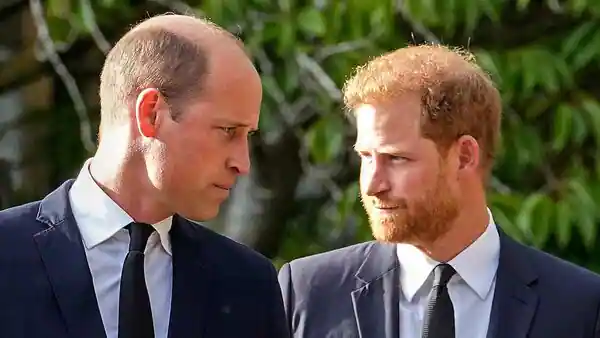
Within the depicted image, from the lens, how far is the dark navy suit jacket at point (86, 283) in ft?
6.46

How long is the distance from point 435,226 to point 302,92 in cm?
153

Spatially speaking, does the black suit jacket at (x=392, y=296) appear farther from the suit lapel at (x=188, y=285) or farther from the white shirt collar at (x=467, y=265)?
the suit lapel at (x=188, y=285)

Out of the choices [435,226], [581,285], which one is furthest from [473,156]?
[581,285]

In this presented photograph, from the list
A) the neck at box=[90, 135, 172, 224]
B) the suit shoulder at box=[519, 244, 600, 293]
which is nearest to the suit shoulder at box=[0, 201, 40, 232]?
the neck at box=[90, 135, 172, 224]

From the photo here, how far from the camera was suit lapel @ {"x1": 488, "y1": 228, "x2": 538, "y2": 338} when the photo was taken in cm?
243

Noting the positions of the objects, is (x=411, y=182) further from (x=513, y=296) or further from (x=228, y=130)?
(x=228, y=130)

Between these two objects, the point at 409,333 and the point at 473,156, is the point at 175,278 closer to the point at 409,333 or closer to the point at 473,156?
the point at 409,333

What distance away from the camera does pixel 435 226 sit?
244 centimetres

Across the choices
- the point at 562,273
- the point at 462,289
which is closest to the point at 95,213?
the point at 462,289

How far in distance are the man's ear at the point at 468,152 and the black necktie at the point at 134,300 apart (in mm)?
799

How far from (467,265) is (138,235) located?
781 mm

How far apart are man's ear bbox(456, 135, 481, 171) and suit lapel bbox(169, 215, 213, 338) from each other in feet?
2.08

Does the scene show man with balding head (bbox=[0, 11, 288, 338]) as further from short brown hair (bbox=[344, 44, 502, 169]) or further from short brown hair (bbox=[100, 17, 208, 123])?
short brown hair (bbox=[344, 44, 502, 169])

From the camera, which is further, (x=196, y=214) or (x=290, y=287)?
(x=290, y=287)
